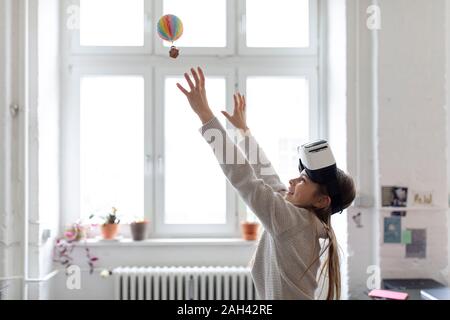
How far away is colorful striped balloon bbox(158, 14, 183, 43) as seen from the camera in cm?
138

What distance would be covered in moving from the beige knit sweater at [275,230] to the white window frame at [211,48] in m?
1.67

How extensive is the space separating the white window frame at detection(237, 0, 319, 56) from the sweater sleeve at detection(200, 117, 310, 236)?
1.71 metres

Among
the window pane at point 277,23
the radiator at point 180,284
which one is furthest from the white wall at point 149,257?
the window pane at point 277,23

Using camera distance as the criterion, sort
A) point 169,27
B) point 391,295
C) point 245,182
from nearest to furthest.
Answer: point 245,182, point 169,27, point 391,295

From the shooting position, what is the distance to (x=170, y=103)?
2527mm

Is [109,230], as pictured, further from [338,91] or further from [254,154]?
[338,91]

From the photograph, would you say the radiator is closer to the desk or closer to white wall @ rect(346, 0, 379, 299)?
white wall @ rect(346, 0, 379, 299)

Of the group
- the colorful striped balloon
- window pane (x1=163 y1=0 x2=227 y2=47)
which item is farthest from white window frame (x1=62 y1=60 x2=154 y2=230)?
the colorful striped balloon

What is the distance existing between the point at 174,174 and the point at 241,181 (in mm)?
1633

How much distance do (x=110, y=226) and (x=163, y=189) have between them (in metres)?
0.42

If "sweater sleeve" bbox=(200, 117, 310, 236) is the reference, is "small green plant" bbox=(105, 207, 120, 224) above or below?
below

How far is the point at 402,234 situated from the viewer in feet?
6.64

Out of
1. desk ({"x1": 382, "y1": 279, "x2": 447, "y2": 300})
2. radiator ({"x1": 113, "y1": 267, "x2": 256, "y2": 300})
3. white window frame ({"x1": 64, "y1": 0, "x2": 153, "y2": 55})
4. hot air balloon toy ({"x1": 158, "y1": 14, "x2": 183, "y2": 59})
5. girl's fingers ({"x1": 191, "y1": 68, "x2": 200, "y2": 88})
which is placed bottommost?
radiator ({"x1": 113, "y1": 267, "x2": 256, "y2": 300})

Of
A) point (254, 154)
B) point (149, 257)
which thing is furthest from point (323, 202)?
point (149, 257)
